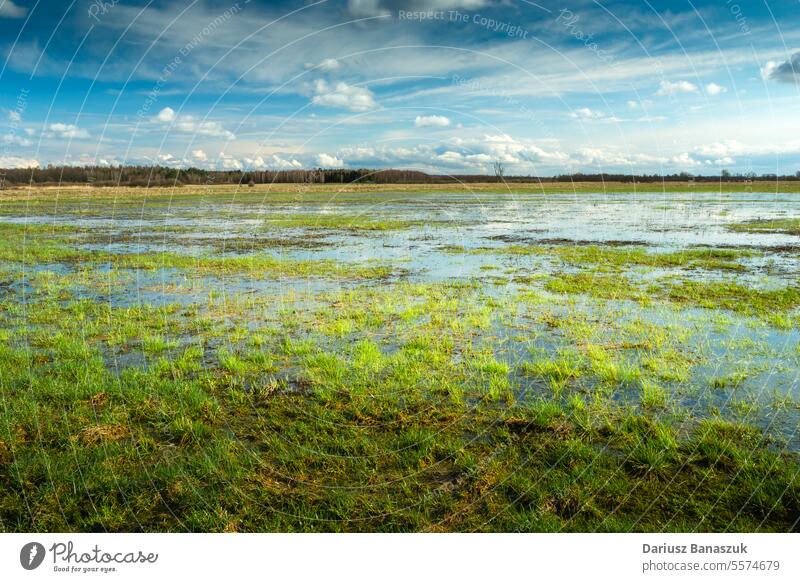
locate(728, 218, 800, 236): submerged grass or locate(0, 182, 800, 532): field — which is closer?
locate(0, 182, 800, 532): field

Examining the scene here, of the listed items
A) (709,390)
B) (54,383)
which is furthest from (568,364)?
(54,383)

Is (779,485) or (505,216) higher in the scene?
(505,216)

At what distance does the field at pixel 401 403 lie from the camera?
5.94 meters

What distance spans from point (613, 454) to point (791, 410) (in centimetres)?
338

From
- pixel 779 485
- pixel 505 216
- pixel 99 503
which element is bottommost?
pixel 99 503

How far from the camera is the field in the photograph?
5.94 m

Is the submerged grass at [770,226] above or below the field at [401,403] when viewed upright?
above

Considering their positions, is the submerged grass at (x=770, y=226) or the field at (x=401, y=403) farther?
the submerged grass at (x=770, y=226)

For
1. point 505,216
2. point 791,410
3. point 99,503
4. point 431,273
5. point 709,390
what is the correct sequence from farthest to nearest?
point 505,216 < point 431,273 < point 709,390 < point 791,410 < point 99,503

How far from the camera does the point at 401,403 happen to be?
859 centimetres

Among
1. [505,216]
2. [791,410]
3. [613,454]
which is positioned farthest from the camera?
[505,216]

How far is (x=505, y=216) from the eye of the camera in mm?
53281

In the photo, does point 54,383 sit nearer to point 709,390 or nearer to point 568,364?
point 568,364

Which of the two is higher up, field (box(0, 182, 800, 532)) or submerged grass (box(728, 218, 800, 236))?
submerged grass (box(728, 218, 800, 236))
